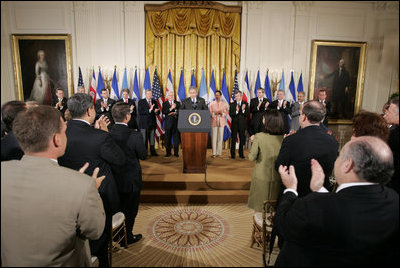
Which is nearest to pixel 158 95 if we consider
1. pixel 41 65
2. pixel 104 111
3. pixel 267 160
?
pixel 104 111

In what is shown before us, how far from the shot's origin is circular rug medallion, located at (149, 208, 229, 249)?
3285 mm

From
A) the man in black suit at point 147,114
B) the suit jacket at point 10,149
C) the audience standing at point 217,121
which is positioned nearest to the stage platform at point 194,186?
the audience standing at point 217,121

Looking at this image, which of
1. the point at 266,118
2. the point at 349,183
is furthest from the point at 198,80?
the point at 349,183

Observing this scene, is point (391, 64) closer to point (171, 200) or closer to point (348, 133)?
point (348, 133)

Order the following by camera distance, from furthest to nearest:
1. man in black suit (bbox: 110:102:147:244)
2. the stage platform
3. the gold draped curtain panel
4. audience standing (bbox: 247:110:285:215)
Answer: the gold draped curtain panel < the stage platform < audience standing (bbox: 247:110:285:215) < man in black suit (bbox: 110:102:147:244)

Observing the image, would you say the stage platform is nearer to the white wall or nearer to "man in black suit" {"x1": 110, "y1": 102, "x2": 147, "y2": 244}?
"man in black suit" {"x1": 110, "y1": 102, "x2": 147, "y2": 244}

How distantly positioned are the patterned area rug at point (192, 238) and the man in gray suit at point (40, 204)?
185 cm

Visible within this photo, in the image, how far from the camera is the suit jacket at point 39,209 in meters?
1.21

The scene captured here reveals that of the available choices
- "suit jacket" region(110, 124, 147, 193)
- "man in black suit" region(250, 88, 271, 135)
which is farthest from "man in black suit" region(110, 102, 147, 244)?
"man in black suit" region(250, 88, 271, 135)

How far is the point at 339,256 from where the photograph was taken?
121cm

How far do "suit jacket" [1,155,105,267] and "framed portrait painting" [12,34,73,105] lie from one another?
24.1ft

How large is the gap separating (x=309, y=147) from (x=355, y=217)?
48.3 inches

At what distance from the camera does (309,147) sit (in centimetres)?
233

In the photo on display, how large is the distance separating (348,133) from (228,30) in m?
5.20
